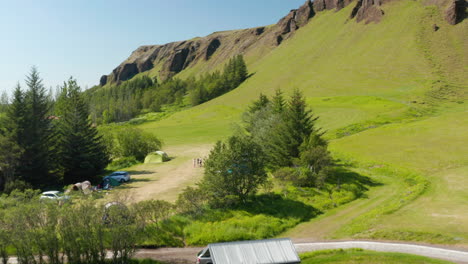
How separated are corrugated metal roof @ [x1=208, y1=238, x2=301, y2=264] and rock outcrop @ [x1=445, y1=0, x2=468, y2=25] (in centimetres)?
13916

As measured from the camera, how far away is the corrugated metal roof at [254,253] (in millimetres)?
15414

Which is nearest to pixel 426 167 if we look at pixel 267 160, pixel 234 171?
pixel 267 160

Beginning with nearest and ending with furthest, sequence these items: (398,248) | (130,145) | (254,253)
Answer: (254,253) < (398,248) < (130,145)

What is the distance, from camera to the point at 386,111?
3162 inches

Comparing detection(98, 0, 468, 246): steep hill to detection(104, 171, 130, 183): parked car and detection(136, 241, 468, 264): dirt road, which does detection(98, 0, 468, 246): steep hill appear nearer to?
detection(136, 241, 468, 264): dirt road

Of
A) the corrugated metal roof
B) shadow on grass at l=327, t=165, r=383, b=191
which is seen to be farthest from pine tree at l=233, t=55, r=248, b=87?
the corrugated metal roof

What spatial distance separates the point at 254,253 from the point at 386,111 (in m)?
74.1

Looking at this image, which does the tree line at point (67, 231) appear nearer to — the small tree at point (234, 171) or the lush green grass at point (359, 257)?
the lush green grass at point (359, 257)

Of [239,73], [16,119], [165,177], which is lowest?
[165,177]

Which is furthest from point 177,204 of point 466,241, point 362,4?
point 362,4

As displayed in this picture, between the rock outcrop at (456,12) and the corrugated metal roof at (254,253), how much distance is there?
139 metres

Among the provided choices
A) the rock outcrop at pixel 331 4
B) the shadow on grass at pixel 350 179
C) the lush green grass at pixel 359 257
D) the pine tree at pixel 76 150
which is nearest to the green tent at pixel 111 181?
the pine tree at pixel 76 150

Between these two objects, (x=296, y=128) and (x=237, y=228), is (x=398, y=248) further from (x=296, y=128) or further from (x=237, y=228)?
(x=296, y=128)

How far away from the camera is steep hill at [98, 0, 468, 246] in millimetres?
29469
